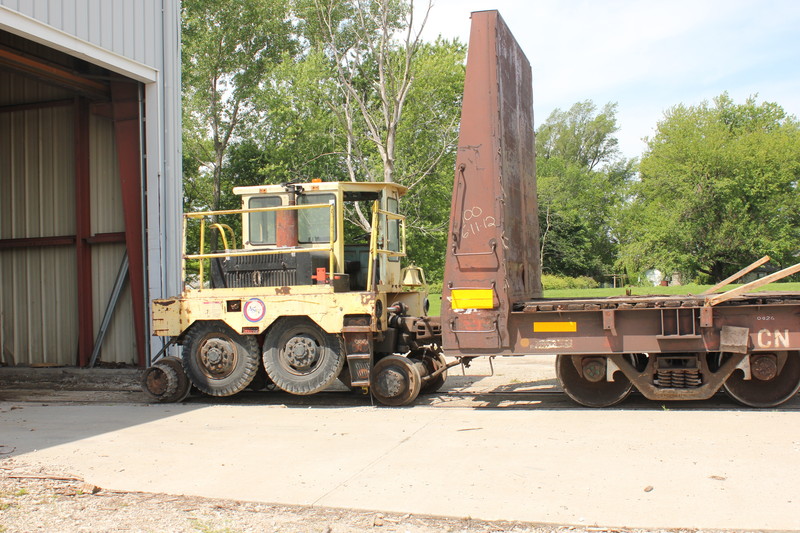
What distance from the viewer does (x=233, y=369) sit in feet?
35.4

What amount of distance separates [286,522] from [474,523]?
4.36ft

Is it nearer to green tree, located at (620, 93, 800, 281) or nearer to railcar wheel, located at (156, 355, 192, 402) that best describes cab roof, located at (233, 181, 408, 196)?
railcar wheel, located at (156, 355, 192, 402)

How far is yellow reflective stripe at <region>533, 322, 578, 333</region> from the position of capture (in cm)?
920

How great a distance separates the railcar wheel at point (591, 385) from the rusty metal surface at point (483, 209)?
0.97 meters

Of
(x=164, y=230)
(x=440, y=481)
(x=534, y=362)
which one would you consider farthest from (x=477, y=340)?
(x=164, y=230)

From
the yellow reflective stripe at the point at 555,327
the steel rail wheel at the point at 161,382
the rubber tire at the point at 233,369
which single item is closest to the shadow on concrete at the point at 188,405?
the steel rail wheel at the point at 161,382

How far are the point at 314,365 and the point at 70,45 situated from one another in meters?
6.92

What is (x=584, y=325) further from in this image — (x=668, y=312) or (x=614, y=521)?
(x=614, y=521)

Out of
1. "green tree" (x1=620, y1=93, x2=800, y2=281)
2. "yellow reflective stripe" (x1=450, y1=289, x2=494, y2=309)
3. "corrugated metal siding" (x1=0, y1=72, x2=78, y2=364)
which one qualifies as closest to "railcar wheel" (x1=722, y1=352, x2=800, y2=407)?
"yellow reflective stripe" (x1=450, y1=289, x2=494, y2=309)

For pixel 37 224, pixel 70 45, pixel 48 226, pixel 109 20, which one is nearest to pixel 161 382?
pixel 70 45

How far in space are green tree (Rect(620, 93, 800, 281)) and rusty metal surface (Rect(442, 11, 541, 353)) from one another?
39.8 m

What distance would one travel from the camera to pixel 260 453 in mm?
7305

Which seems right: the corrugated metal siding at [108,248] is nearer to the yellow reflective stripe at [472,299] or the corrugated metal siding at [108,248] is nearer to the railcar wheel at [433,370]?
the railcar wheel at [433,370]

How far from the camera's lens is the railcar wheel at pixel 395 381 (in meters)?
9.96
